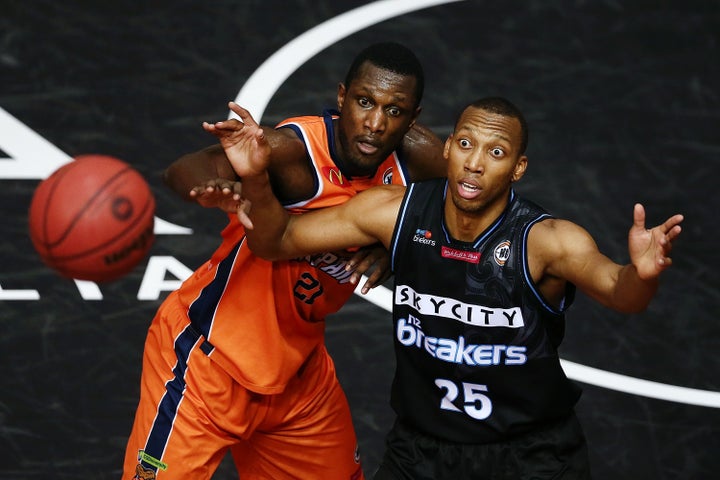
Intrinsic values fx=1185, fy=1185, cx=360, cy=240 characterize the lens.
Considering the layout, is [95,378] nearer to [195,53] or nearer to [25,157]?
[25,157]

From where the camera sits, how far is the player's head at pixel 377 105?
4133 mm

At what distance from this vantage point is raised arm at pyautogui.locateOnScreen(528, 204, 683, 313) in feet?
11.7

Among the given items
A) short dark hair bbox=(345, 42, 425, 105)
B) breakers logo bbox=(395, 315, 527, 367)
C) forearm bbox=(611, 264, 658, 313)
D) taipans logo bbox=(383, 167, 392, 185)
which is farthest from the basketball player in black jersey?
short dark hair bbox=(345, 42, 425, 105)

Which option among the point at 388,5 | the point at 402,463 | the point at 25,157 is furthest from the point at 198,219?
the point at 402,463

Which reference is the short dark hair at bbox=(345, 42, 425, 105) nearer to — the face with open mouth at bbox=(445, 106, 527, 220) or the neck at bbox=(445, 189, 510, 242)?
the face with open mouth at bbox=(445, 106, 527, 220)

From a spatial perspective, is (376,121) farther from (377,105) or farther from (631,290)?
(631,290)

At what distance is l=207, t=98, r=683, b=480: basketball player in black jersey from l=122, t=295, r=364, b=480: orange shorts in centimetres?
55

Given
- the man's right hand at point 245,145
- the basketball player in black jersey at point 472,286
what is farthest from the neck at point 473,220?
the man's right hand at point 245,145

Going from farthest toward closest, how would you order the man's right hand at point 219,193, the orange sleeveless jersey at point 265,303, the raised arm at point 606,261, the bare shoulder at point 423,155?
the bare shoulder at point 423,155 → the orange sleeveless jersey at point 265,303 → the man's right hand at point 219,193 → the raised arm at point 606,261

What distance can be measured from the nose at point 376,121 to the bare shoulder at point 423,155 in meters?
0.33

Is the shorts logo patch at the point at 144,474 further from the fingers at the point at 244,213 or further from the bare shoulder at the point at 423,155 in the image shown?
the bare shoulder at the point at 423,155

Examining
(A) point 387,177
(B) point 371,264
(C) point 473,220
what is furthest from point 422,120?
(C) point 473,220

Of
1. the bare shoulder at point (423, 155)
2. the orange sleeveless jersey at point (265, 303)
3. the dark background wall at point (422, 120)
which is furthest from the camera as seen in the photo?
the dark background wall at point (422, 120)

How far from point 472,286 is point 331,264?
1.98ft
